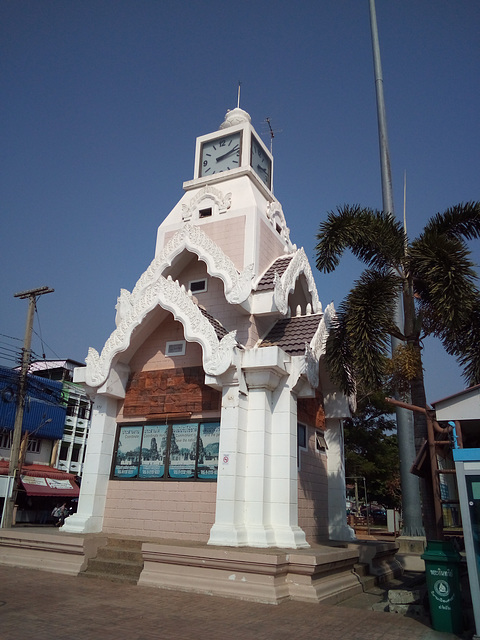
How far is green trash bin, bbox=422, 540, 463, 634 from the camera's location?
6.66 metres

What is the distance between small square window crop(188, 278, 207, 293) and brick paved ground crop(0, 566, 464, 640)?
7341 millimetres

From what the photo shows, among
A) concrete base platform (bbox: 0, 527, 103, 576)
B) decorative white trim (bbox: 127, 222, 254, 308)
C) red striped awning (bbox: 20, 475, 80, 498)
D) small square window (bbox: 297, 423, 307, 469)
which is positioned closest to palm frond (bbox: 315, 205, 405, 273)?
decorative white trim (bbox: 127, 222, 254, 308)

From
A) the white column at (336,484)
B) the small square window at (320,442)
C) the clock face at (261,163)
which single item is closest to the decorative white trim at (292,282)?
the small square window at (320,442)

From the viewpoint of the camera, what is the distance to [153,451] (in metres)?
11.7

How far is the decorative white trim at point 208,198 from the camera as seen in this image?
1442cm

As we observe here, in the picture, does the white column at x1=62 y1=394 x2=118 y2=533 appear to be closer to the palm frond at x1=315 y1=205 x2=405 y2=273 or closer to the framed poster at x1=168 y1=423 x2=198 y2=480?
the framed poster at x1=168 y1=423 x2=198 y2=480

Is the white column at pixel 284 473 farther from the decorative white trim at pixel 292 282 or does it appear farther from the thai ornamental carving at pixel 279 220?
the thai ornamental carving at pixel 279 220

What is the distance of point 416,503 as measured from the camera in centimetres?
1469

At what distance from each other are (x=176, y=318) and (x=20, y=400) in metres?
15.7

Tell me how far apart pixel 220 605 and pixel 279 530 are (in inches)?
103

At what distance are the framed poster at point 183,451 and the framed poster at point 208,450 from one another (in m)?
0.15

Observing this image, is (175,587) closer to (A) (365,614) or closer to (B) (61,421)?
(A) (365,614)

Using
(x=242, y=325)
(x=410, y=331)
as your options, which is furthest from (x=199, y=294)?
(x=410, y=331)

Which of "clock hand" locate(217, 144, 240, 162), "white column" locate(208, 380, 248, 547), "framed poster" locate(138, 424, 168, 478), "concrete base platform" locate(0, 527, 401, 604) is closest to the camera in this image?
"concrete base platform" locate(0, 527, 401, 604)
